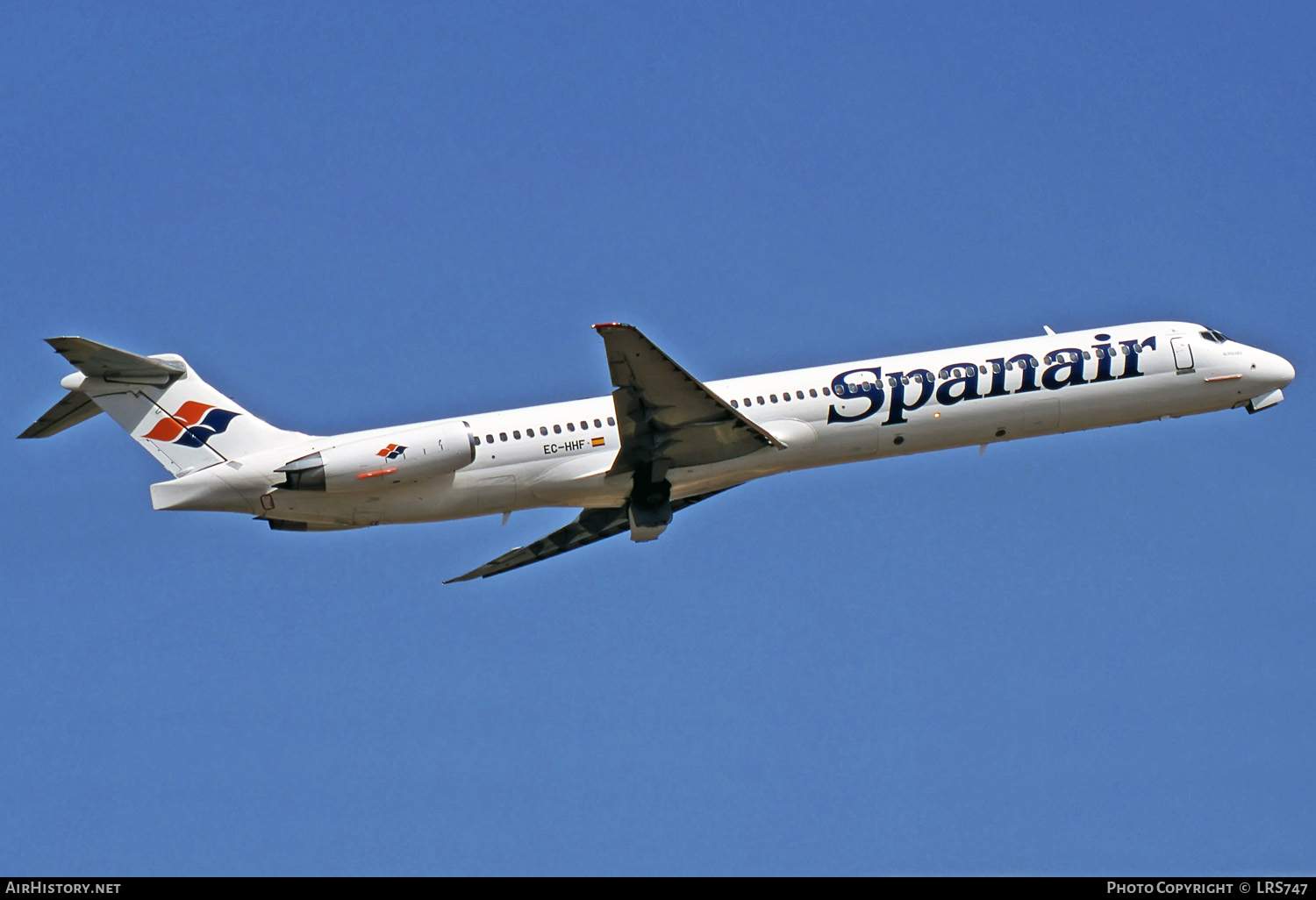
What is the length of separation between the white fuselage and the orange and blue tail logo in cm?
93

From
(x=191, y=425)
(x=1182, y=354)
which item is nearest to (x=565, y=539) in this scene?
(x=191, y=425)

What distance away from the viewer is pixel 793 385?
126ft

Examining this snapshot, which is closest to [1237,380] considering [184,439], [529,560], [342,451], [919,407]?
[919,407]

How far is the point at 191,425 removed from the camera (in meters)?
35.7

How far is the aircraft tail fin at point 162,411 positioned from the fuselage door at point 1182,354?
72.3ft

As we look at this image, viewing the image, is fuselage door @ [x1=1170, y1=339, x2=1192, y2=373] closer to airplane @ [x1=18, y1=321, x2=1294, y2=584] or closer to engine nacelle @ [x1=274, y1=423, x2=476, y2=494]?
airplane @ [x1=18, y1=321, x2=1294, y2=584]

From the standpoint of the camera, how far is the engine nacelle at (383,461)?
34.6 metres

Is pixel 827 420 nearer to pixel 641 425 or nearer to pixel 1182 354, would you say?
pixel 641 425

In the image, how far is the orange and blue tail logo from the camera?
35562 millimetres

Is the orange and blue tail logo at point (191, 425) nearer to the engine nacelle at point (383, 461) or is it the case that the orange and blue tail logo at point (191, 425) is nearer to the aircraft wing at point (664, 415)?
the engine nacelle at point (383, 461)

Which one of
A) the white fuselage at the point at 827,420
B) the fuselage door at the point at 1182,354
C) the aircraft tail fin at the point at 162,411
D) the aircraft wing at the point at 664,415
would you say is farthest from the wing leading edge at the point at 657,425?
the fuselage door at the point at 1182,354

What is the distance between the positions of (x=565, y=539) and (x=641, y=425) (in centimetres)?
677

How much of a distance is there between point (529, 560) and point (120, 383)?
11.8 meters

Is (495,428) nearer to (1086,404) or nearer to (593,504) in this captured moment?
(593,504)
